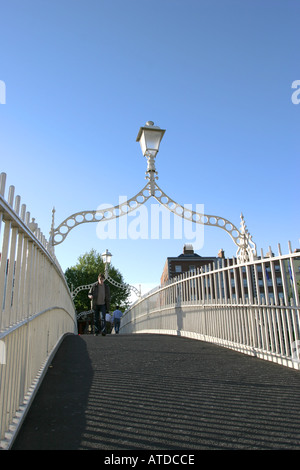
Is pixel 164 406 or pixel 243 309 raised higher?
pixel 243 309

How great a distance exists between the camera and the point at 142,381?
4.58 m

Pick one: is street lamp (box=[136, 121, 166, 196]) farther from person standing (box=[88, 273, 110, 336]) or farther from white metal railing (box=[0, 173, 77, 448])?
white metal railing (box=[0, 173, 77, 448])

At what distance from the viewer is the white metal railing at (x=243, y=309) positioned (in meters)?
5.61

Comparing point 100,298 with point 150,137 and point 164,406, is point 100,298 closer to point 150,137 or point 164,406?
point 150,137

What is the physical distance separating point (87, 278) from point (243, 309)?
53.3 m

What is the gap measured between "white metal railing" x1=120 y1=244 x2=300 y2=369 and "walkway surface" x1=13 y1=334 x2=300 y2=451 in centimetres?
44

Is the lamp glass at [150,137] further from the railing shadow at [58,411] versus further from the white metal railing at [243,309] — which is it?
the railing shadow at [58,411]

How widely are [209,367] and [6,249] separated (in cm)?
382

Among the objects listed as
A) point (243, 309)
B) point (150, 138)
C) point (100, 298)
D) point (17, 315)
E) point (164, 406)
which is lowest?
point (164, 406)

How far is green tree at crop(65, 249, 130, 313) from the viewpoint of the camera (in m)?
56.9

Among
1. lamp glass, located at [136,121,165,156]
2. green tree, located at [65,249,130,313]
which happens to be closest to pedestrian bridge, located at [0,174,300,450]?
lamp glass, located at [136,121,165,156]

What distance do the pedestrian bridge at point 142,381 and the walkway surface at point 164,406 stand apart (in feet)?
0.04

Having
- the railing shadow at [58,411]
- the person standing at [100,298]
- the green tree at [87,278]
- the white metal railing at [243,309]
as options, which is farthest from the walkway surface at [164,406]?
the green tree at [87,278]

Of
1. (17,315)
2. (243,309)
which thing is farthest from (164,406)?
(243,309)
